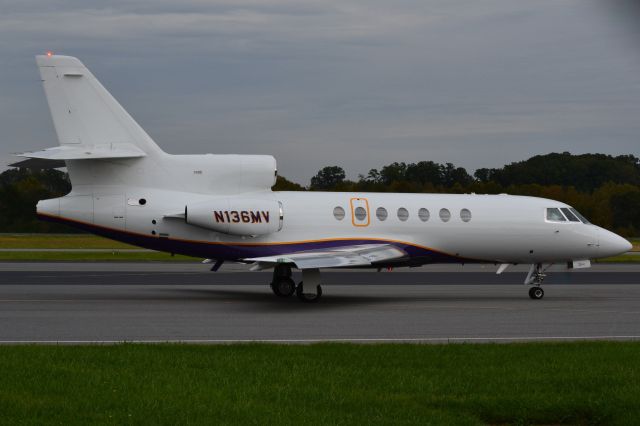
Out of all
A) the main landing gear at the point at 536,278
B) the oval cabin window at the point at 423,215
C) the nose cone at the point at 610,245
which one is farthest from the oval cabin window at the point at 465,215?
the nose cone at the point at 610,245

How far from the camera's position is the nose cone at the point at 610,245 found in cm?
2580

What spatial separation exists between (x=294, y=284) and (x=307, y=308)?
2195 millimetres

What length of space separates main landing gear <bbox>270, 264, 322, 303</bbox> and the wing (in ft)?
1.54

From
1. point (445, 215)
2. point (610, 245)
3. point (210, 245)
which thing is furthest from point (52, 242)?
point (610, 245)

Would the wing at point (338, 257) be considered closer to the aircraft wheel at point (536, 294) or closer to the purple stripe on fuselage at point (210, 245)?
the purple stripe on fuselage at point (210, 245)

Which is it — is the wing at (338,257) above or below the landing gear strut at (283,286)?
above

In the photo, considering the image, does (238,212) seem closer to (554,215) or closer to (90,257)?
(554,215)

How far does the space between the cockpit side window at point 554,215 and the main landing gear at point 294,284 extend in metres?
7.34

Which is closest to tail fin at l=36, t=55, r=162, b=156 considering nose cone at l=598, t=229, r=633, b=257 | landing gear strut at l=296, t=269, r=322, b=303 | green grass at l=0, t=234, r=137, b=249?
landing gear strut at l=296, t=269, r=322, b=303

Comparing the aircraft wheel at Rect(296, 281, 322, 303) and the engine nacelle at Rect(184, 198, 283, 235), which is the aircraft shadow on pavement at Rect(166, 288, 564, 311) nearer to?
the aircraft wheel at Rect(296, 281, 322, 303)

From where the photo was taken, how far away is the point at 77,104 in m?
23.0

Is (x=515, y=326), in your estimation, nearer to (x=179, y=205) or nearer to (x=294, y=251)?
(x=294, y=251)

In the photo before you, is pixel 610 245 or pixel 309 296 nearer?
pixel 309 296

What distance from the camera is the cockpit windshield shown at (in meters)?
26.0
